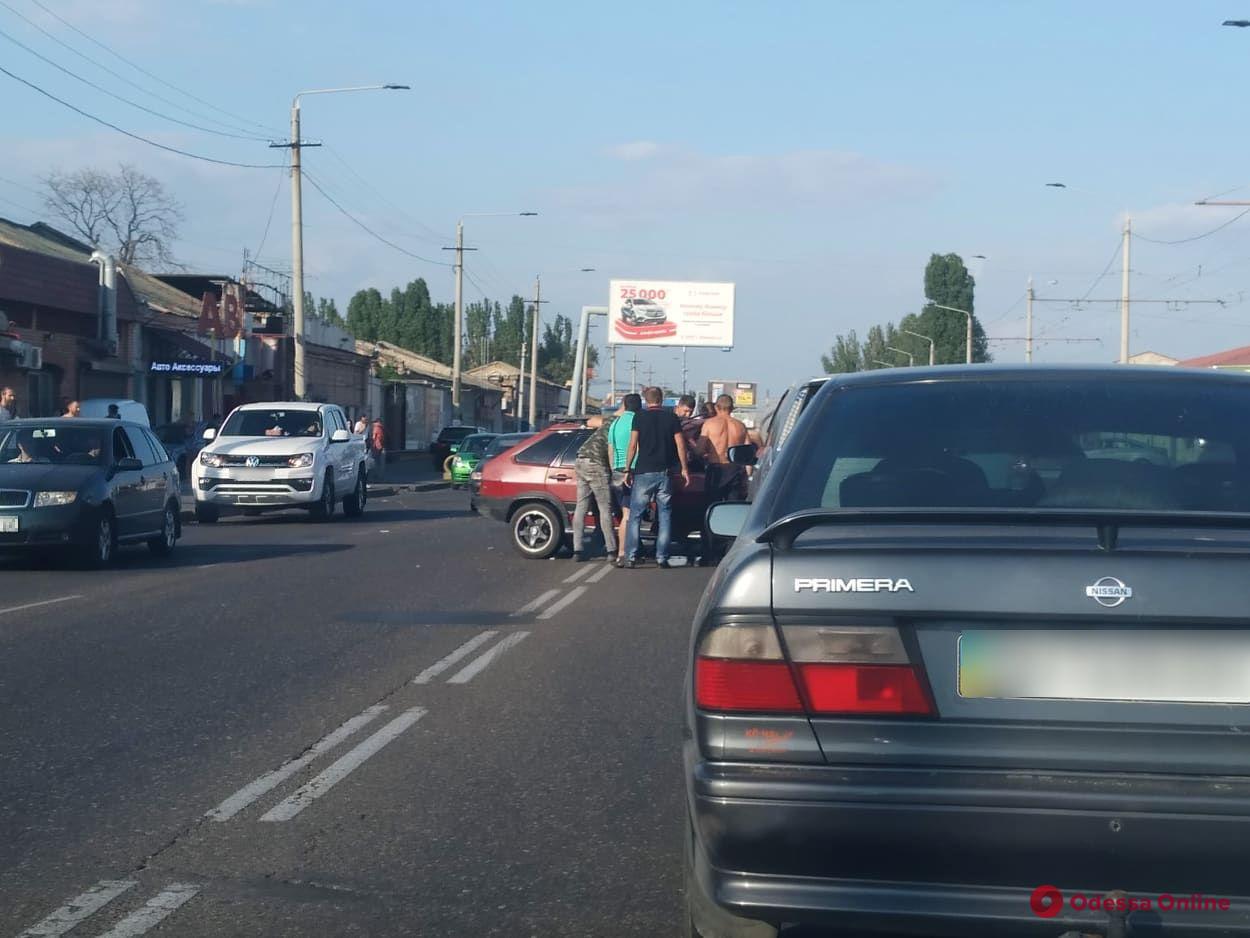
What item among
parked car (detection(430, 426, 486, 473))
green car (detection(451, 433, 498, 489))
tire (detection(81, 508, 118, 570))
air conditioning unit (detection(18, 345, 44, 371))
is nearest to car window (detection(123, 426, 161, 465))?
tire (detection(81, 508, 118, 570))

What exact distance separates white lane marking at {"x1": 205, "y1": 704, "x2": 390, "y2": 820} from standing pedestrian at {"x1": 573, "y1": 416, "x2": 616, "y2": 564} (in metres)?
7.93

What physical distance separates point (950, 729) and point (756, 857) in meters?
0.53

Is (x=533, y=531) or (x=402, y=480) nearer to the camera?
(x=533, y=531)

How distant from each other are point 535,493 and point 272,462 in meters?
7.77

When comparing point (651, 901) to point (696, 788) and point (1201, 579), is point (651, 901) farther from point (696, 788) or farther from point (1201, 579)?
point (1201, 579)

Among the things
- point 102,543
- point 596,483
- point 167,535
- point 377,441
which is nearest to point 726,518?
point 596,483

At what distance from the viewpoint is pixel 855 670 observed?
349 centimetres

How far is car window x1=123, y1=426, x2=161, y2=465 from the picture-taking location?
1731 cm

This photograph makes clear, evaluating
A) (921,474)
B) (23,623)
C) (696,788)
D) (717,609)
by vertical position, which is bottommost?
(23,623)

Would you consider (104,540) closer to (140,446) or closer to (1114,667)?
(140,446)

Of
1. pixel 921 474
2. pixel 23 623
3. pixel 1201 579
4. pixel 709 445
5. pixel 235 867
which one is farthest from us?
pixel 709 445

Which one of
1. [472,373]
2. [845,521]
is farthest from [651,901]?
[472,373]

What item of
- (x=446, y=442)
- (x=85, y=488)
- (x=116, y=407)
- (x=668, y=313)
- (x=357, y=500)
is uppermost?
(x=668, y=313)

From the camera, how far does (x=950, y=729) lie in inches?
134
